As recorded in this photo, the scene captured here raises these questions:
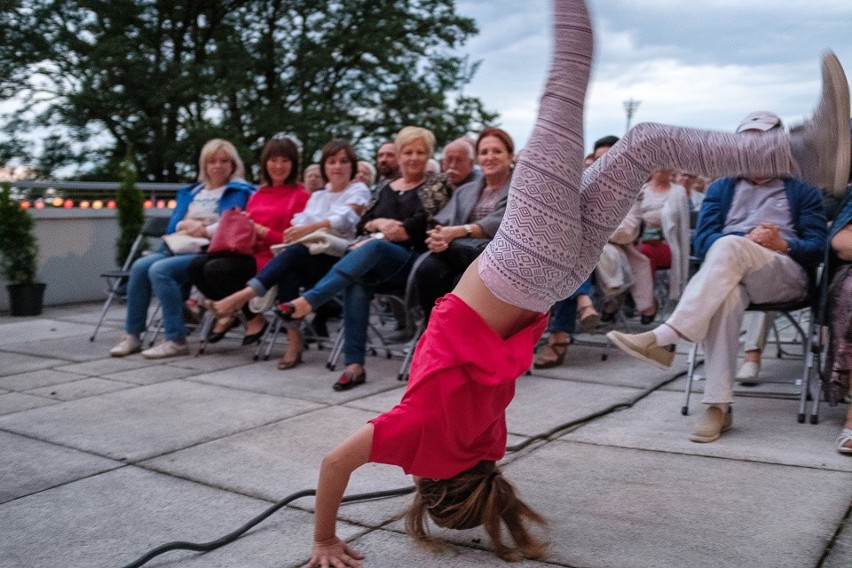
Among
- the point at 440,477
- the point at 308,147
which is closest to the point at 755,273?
the point at 440,477

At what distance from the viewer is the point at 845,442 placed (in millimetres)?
3500

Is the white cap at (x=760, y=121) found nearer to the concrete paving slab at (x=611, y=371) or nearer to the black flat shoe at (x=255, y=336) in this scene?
the concrete paving slab at (x=611, y=371)

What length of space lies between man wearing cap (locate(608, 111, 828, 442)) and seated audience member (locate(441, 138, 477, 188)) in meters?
1.96

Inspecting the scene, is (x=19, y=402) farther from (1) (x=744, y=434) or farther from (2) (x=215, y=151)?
(1) (x=744, y=434)

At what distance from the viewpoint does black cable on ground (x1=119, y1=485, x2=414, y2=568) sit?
2.52 metres

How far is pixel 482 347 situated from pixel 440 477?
411mm

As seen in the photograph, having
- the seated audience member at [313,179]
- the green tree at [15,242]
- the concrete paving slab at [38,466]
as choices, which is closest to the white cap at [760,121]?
the concrete paving slab at [38,466]

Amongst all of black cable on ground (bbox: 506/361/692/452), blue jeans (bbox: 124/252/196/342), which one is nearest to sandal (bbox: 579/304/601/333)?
black cable on ground (bbox: 506/361/692/452)

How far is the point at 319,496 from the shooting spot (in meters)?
2.43

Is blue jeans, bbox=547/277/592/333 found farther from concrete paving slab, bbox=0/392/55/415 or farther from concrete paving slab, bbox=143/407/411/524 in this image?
concrete paving slab, bbox=0/392/55/415

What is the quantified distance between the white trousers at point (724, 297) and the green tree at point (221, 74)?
39.5 feet

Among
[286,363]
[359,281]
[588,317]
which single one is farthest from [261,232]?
[588,317]

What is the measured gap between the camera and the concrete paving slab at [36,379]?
5.19 meters

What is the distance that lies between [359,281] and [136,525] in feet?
8.83
